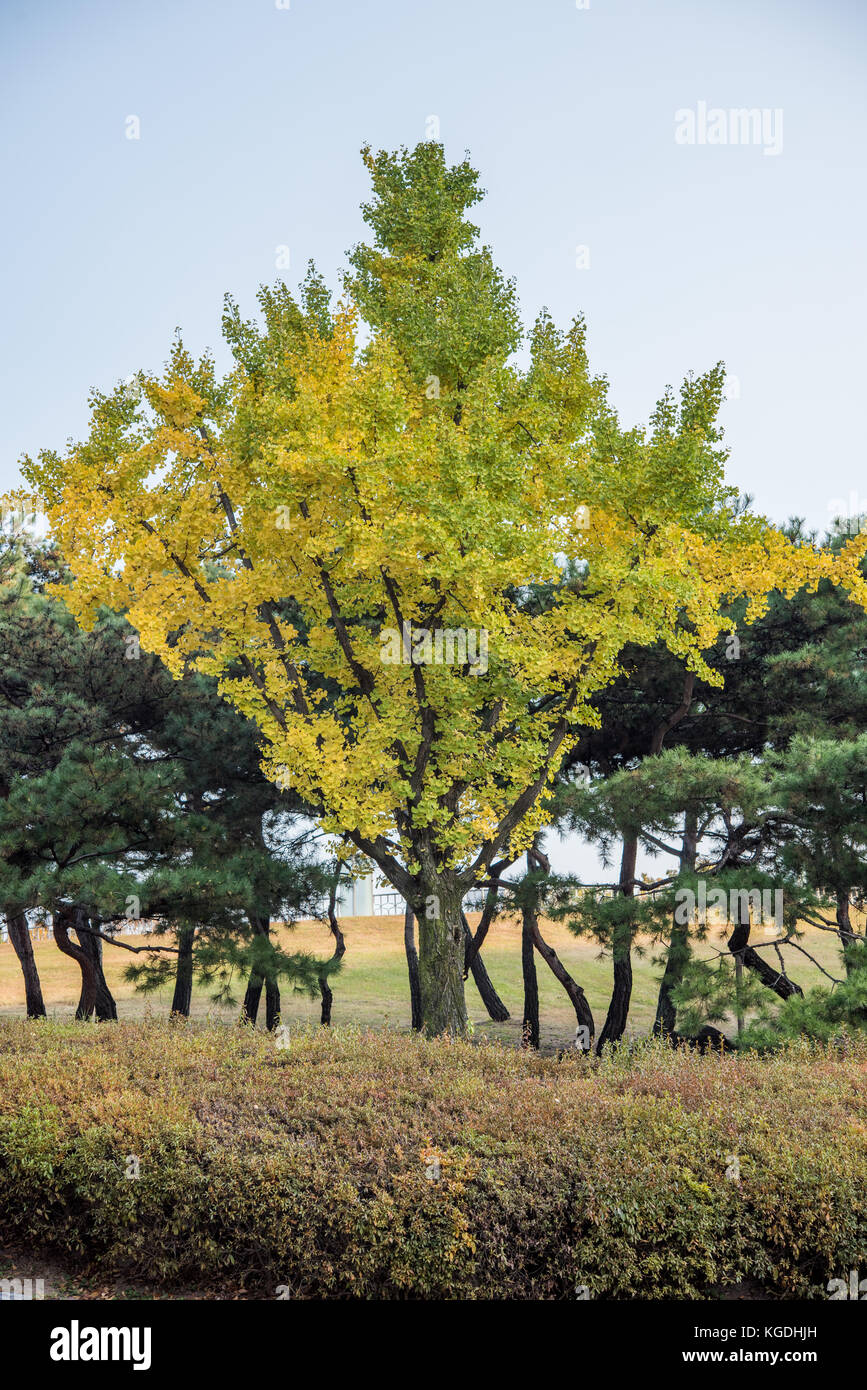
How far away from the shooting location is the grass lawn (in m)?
22.6

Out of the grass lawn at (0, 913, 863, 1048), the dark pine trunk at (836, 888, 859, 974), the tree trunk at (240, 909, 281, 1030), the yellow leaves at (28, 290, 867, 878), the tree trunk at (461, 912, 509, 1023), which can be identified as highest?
the yellow leaves at (28, 290, 867, 878)

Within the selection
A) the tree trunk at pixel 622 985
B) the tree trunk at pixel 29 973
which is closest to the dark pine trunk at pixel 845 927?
the tree trunk at pixel 622 985

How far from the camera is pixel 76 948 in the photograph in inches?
570

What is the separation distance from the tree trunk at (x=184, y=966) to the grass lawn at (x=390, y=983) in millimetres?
2528

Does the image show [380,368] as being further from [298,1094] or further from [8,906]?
[8,906]

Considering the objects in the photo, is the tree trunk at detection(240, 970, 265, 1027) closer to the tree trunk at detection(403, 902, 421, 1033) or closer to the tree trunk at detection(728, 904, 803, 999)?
the tree trunk at detection(403, 902, 421, 1033)

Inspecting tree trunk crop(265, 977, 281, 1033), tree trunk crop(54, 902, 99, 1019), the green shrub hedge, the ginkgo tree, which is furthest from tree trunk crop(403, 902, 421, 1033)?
the green shrub hedge

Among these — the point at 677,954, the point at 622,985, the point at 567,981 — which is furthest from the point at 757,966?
the point at 567,981

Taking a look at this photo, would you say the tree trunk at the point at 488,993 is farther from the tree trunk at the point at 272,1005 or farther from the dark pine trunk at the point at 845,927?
the dark pine trunk at the point at 845,927

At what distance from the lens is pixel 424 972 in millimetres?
10953

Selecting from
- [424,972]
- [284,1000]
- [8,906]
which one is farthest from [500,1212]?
[284,1000]

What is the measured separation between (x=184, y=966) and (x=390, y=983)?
12.4m

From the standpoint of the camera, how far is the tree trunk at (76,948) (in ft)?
43.2

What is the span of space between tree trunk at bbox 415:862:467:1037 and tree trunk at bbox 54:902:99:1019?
533 centimetres
